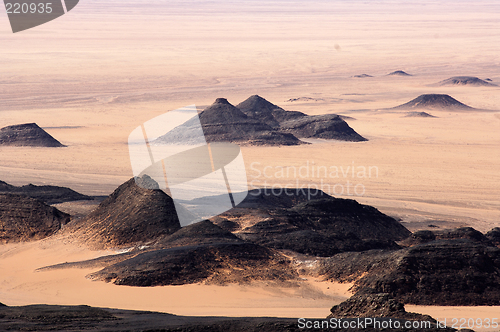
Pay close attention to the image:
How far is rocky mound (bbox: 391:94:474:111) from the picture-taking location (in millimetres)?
58166

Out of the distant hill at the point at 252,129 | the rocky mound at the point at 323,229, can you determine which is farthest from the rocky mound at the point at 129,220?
the distant hill at the point at 252,129

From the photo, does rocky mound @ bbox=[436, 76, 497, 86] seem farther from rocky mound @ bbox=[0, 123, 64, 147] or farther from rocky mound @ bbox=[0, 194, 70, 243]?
rocky mound @ bbox=[0, 194, 70, 243]

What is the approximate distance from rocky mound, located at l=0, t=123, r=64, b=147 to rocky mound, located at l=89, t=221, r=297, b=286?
26075 millimetres

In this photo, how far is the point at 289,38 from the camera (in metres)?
130

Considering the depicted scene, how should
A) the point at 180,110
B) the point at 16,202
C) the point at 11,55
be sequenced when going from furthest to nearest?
1. the point at 11,55
2. the point at 180,110
3. the point at 16,202

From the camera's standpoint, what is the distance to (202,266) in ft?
46.8

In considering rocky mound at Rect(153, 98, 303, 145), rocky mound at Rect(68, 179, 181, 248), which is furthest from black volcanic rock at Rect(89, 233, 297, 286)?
rocky mound at Rect(153, 98, 303, 145)

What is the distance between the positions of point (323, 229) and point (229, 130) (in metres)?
23.7

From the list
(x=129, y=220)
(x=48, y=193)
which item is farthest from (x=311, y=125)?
(x=129, y=220)

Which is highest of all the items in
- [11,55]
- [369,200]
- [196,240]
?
[11,55]

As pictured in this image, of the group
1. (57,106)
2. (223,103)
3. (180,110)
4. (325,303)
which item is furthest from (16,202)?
(57,106)

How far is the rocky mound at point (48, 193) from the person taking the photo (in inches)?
944

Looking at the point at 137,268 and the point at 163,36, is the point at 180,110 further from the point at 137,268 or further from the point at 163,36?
the point at 163,36

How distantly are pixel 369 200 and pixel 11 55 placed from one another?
7984cm
